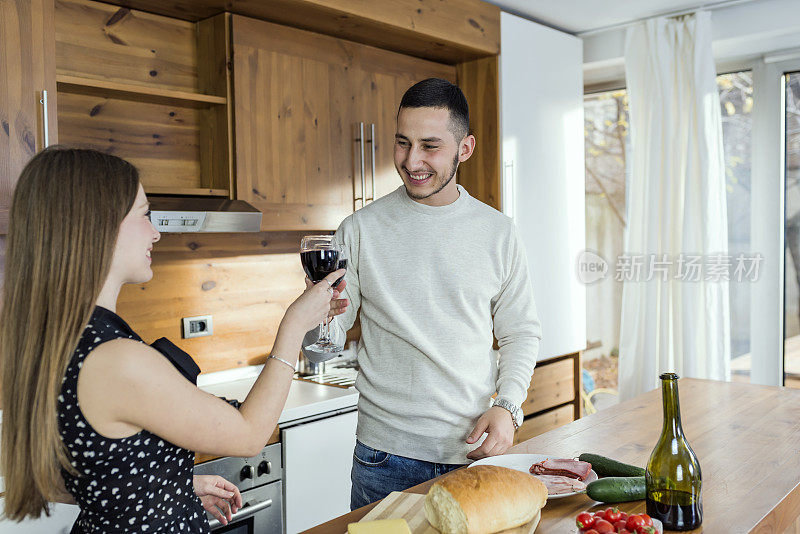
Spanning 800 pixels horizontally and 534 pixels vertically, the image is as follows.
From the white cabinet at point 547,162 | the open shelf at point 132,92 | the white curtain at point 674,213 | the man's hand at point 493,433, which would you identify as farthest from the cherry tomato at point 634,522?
the white curtain at point 674,213

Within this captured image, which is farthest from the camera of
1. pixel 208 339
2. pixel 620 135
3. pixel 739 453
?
pixel 620 135

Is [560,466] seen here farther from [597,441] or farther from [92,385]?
[92,385]

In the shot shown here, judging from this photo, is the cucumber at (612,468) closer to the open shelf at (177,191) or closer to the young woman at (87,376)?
the young woman at (87,376)

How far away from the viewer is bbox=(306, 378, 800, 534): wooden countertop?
1.27 meters

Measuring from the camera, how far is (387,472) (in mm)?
1731

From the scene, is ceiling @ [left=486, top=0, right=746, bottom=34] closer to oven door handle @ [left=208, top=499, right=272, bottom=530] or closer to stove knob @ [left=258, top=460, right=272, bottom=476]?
stove knob @ [left=258, top=460, right=272, bottom=476]

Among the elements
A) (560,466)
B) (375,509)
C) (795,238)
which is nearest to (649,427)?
(560,466)

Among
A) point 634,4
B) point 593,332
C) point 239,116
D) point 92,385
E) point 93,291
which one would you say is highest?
point 634,4

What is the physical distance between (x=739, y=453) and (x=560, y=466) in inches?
22.0

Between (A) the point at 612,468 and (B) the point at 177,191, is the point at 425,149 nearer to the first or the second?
(A) the point at 612,468

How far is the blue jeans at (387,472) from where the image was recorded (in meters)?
1.71

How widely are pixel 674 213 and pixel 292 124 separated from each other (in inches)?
82.4

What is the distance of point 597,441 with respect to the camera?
1.74 meters

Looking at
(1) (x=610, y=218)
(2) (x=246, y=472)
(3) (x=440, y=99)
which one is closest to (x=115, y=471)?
(3) (x=440, y=99)
